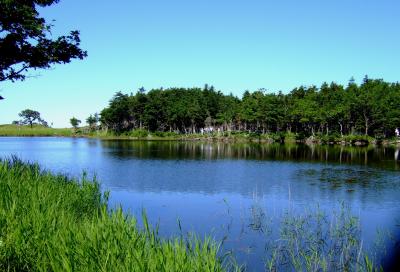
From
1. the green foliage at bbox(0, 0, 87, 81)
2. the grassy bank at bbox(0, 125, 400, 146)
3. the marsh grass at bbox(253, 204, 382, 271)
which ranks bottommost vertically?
the marsh grass at bbox(253, 204, 382, 271)

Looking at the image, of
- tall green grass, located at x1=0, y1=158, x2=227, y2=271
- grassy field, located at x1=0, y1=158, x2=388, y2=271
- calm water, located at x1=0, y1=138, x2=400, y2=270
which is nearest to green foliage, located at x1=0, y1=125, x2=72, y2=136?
calm water, located at x1=0, y1=138, x2=400, y2=270

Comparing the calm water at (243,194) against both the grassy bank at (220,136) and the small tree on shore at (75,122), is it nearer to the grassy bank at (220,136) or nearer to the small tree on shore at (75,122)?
the grassy bank at (220,136)

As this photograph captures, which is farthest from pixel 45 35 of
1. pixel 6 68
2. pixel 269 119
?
pixel 269 119

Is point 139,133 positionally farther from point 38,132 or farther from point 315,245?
point 315,245

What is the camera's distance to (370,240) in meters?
14.6

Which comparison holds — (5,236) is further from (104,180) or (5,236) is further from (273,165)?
(273,165)

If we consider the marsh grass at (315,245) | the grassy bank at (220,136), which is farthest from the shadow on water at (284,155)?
the marsh grass at (315,245)

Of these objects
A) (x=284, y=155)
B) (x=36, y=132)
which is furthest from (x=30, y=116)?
(x=284, y=155)

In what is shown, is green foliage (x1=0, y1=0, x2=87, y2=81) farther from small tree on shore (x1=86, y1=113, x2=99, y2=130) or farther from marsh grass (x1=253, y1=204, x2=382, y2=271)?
small tree on shore (x1=86, y1=113, x2=99, y2=130)

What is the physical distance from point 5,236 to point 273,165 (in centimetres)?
3579

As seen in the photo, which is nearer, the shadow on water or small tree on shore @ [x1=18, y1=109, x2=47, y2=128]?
the shadow on water

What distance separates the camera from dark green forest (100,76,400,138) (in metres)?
93.1

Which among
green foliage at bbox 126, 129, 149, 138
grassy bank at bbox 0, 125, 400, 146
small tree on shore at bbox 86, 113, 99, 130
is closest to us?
grassy bank at bbox 0, 125, 400, 146

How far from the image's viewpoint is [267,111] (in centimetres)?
10394
